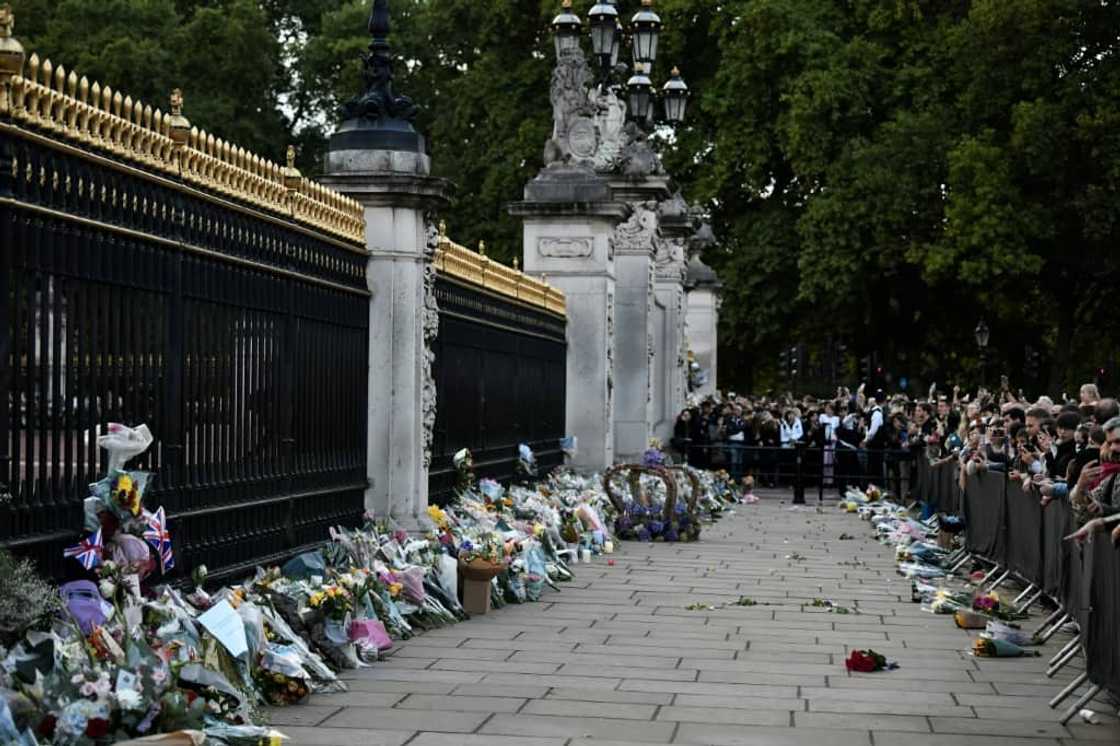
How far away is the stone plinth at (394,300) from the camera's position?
14.3 metres

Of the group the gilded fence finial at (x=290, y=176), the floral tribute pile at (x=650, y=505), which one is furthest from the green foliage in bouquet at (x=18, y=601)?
the floral tribute pile at (x=650, y=505)

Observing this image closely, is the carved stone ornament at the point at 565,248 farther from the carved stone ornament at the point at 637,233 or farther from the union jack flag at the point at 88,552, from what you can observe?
the union jack flag at the point at 88,552

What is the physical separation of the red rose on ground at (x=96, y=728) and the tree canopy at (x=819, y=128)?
3355 centimetres

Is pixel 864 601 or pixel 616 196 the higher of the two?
pixel 616 196

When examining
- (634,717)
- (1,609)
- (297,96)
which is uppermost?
(297,96)

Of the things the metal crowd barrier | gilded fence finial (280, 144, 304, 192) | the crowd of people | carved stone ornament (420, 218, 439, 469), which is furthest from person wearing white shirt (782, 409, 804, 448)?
gilded fence finial (280, 144, 304, 192)

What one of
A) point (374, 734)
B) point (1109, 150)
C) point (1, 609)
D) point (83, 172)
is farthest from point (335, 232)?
point (1109, 150)

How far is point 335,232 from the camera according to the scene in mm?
13383

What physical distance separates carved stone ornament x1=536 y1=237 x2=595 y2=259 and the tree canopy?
57.2ft

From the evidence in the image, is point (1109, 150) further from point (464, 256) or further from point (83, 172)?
point (83, 172)

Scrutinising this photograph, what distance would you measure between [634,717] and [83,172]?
12.0 feet

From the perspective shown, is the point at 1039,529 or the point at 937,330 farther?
the point at 937,330

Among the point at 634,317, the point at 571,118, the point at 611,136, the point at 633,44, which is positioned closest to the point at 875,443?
the point at 634,317

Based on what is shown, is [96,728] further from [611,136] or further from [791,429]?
[791,429]
